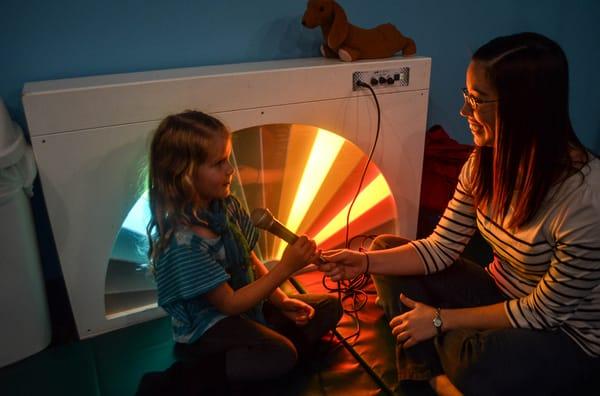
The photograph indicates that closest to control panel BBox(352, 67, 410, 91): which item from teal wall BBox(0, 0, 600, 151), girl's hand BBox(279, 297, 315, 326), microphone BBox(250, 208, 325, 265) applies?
teal wall BBox(0, 0, 600, 151)

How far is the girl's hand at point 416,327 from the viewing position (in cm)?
104

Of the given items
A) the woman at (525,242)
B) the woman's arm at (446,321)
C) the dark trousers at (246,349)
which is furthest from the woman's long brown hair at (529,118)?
the dark trousers at (246,349)

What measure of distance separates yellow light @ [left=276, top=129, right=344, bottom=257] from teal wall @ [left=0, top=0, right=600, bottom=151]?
330mm

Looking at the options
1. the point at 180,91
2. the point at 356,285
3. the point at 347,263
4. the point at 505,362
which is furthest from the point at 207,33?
the point at 505,362

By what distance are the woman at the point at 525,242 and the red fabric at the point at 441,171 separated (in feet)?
1.99

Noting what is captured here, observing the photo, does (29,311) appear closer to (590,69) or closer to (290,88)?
(290,88)

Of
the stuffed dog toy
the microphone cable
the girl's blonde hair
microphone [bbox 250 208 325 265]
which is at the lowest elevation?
the microphone cable

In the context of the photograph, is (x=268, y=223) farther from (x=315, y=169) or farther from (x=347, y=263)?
(x=315, y=169)

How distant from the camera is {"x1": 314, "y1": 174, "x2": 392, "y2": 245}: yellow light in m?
1.50

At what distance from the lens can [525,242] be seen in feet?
3.23

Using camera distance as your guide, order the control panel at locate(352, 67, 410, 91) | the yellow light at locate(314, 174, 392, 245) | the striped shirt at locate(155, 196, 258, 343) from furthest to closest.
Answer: the yellow light at locate(314, 174, 392, 245) < the control panel at locate(352, 67, 410, 91) < the striped shirt at locate(155, 196, 258, 343)

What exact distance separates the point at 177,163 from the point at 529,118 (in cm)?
68

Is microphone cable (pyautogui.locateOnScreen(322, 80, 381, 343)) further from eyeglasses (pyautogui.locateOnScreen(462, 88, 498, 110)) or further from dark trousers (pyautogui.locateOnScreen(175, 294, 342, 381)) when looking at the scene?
eyeglasses (pyautogui.locateOnScreen(462, 88, 498, 110))

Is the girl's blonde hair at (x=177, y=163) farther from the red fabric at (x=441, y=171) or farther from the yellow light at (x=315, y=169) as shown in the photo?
the red fabric at (x=441, y=171)
